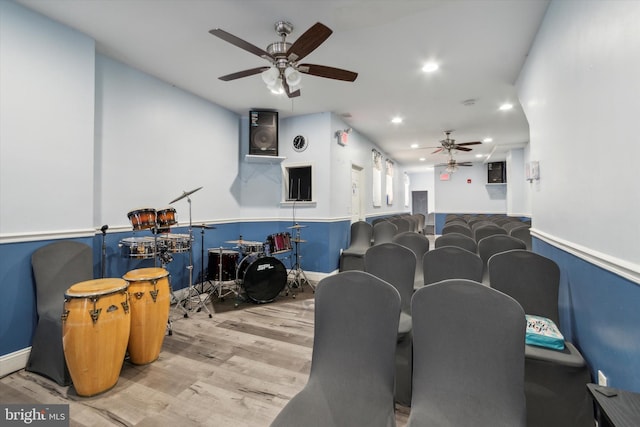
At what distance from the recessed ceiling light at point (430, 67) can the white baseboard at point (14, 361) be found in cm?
509

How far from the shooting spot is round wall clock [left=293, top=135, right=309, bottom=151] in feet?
18.0

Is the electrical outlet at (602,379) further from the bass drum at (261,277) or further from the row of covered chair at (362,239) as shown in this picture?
the row of covered chair at (362,239)

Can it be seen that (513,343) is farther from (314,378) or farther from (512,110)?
(512,110)

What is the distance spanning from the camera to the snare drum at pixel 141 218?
3.08 metres

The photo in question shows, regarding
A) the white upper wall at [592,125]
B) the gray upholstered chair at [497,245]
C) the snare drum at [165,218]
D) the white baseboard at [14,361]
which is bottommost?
the white baseboard at [14,361]

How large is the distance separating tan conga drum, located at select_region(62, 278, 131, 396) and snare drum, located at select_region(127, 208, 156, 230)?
3.29 feet

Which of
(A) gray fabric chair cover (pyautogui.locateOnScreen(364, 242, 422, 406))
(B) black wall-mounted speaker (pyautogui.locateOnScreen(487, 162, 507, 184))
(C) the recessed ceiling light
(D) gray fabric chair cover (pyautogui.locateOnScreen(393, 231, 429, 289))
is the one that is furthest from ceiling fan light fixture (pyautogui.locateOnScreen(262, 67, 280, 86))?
(B) black wall-mounted speaker (pyautogui.locateOnScreen(487, 162, 507, 184))

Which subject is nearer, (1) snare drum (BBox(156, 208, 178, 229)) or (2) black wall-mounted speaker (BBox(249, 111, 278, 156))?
(1) snare drum (BBox(156, 208, 178, 229))

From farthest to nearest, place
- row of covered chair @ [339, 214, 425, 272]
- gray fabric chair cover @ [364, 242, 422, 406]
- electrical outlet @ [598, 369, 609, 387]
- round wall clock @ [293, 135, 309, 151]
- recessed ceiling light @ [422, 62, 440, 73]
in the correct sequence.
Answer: round wall clock @ [293, 135, 309, 151], row of covered chair @ [339, 214, 425, 272], recessed ceiling light @ [422, 62, 440, 73], gray fabric chair cover @ [364, 242, 422, 406], electrical outlet @ [598, 369, 609, 387]

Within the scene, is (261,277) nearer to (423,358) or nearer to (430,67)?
(423,358)

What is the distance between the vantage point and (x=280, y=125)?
18.9 feet

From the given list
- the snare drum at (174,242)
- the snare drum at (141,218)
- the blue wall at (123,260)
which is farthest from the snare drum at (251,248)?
the snare drum at (141,218)

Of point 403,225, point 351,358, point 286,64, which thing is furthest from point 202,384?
point 403,225

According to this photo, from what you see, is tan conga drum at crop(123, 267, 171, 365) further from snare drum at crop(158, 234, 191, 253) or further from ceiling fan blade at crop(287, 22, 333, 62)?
ceiling fan blade at crop(287, 22, 333, 62)
